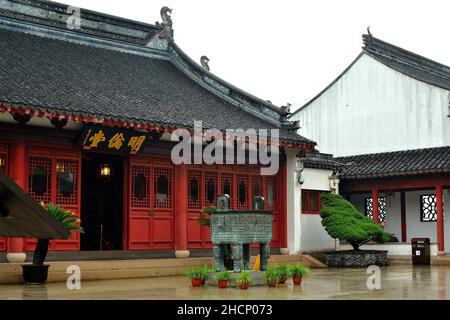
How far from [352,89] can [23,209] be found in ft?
90.9

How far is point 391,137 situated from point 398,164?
91.3 inches

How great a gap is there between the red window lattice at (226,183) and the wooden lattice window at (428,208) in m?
10.8

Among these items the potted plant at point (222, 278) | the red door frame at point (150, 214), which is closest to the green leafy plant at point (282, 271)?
the potted plant at point (222, 278)

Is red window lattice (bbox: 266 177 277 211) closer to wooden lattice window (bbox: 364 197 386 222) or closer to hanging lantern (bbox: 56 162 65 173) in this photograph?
hanging lantern (bbox: 56 162 65 173)

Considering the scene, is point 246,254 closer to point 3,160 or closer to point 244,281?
point 244,281

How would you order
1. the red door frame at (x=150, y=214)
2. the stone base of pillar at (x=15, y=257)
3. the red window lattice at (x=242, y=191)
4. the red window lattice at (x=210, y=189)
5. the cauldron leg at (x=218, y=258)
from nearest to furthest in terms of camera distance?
the cauldron leg at (x=218, y=258)
the stone base of pillar at (x=15, y=257)
the red door frame at (x=150, y=214)
the red window lattice at (x=210, y=189)
the red window lattice at (x=242, y=191)

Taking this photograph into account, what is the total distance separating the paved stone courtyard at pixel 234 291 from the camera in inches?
437

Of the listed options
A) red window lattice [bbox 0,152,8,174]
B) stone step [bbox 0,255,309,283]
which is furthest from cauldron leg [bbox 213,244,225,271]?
red window lattice [bbox 0,152,8,174]

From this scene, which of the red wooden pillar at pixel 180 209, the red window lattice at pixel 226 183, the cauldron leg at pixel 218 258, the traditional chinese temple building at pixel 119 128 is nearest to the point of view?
the cauldron leg at pixel 218 258

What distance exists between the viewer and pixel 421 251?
2338cm

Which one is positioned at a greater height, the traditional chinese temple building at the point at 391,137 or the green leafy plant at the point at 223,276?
the traditional chinese temple building at the point at 391,137

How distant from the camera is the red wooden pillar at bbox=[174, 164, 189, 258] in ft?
61.6

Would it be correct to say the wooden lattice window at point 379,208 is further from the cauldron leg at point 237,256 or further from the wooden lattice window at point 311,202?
the cauldron leg at point 237,256

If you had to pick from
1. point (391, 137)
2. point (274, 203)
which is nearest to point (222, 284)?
point (274, 203)
